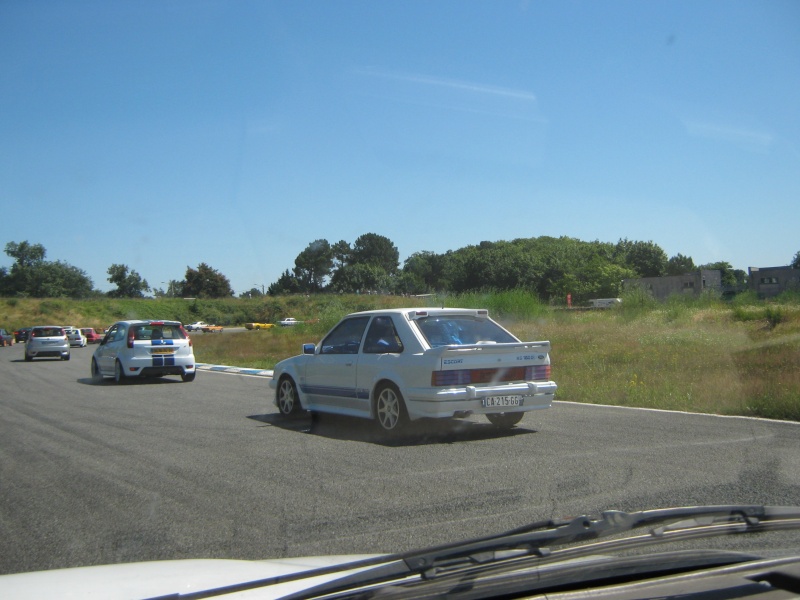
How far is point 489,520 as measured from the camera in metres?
5.78

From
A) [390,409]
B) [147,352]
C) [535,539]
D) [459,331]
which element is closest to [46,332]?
[147,352]

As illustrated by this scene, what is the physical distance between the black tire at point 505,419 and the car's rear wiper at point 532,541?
24.1 ft

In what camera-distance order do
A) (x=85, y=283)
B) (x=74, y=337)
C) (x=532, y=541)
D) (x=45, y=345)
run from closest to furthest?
(x=532, y=541) → (x=45, y=345) → (x=74, y=337) → (x=85, y=283)

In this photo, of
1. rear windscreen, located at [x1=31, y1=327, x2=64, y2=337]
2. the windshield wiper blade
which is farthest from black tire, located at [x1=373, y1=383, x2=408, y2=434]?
rear windscreen, located at [x1=31, y1=327, x2=64, y2=337]

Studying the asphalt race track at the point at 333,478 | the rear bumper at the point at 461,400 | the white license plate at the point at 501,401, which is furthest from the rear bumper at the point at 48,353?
the white license plate at the point at 501,401

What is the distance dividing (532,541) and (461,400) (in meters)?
6.78

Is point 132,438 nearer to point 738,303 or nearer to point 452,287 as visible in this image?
point 738,303

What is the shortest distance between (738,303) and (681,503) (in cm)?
3700

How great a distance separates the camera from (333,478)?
24.5 feet

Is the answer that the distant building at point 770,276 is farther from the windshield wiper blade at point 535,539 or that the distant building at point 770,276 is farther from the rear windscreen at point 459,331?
the windshield wiper blade at point 535,539

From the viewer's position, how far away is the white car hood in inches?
107

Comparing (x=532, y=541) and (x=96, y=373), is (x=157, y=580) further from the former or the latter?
(x=96, y=373)

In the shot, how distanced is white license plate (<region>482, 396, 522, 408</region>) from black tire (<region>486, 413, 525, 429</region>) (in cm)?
67

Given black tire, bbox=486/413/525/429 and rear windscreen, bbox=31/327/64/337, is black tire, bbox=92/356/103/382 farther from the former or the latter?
rear windscreen, bbox=31/327/64/337
